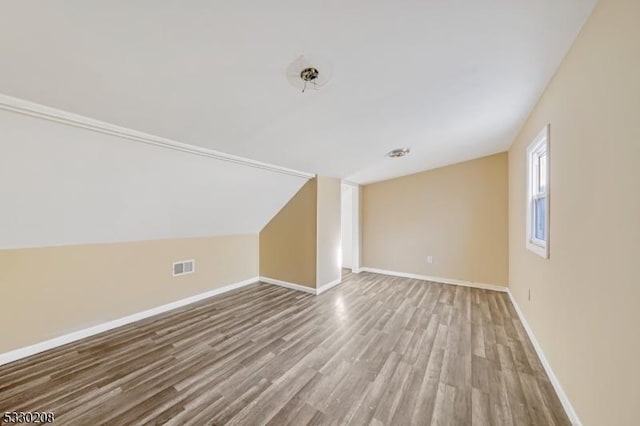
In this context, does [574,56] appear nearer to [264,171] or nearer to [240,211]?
[264,171]

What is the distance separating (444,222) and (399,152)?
195cm

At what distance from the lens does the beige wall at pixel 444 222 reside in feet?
13.0

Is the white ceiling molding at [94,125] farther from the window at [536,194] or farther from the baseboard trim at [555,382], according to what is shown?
Result: the baseboard trim at [555,382]

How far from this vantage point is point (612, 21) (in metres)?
1.12

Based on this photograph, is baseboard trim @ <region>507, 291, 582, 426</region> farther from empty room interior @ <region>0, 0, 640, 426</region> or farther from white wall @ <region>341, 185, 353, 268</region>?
white wall @ <region>341, 185, 353, 268</region>

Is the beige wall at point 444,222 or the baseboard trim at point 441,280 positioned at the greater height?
the beige wall at point 444,222

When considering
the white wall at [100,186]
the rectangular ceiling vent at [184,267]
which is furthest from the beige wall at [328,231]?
the rectangular ceiling vent at [184,267]

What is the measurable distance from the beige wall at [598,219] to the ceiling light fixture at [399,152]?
146 cm

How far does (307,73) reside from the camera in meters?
1.47

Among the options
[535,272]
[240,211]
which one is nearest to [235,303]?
[240,211]

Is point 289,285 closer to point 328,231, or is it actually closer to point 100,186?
point 328,231

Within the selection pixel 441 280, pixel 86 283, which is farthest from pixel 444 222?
pixel 86 283

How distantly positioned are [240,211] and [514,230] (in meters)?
4.04

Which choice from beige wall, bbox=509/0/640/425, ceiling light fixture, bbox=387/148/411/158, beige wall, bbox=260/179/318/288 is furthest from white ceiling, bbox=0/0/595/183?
beige wall, bbox=260/179/318/288
